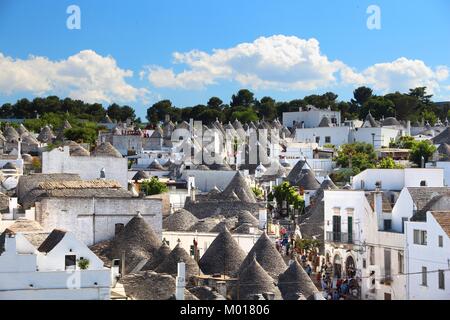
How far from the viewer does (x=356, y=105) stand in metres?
98.5

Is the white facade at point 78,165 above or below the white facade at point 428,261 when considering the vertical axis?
above

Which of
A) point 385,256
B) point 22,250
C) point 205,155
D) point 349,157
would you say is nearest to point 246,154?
point 205,155

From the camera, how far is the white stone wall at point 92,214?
90.2ft

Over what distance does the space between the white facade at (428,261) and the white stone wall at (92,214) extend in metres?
9.21

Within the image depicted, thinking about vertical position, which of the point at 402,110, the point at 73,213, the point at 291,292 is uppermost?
the point at 402,110

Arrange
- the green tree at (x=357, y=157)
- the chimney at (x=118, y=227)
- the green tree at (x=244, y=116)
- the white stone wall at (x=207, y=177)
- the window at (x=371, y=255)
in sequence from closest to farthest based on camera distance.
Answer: the window at (x=371, y=255), the chimney at (x=118, y=227), the white stone wall at (x=207, y=177), the green tree at (x=357, y=157), the green tree at (x=244, y=116)

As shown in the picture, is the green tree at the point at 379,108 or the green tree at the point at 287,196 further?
the green tree at the point at 379,108

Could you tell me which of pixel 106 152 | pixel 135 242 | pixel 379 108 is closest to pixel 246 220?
pixel 135 242

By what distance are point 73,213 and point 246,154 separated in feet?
119

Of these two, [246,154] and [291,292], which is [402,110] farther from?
[291,292]

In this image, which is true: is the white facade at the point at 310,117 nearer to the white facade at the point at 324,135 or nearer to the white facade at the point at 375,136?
the white facade at the point at 324,135

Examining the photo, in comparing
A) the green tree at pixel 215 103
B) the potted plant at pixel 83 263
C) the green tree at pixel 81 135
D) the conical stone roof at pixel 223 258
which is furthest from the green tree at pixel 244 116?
the potted plant at pixel 83 263
